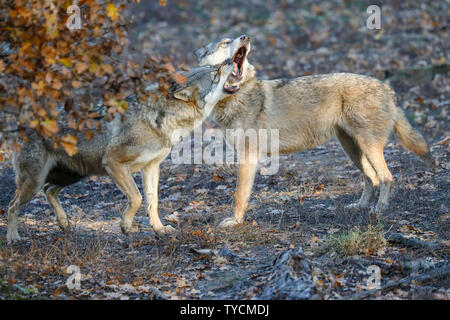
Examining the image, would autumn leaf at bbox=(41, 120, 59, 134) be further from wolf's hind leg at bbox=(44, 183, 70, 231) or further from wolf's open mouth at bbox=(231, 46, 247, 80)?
wolf's open mouth at bbox=(231, 46, 247, 80)

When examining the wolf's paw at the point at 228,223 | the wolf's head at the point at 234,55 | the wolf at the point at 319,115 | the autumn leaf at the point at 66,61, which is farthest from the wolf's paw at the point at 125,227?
the autumn leaf at the point at 66,61

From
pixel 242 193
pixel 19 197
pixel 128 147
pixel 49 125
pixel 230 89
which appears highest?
pixel 49 125

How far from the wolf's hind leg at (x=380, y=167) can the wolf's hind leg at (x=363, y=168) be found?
0.31m

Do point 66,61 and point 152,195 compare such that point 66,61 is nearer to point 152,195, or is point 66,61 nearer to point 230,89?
point 152,195

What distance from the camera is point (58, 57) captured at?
390 centimetres

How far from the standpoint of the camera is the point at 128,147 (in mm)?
5836

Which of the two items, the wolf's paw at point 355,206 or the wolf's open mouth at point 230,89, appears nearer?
the wolf's open mouth at point 230,89

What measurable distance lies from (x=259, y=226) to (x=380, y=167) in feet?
6.02

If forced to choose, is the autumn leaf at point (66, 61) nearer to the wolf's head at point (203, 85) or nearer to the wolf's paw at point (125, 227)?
the wolf's head at point (203, 85)

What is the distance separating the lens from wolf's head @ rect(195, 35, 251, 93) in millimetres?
7016

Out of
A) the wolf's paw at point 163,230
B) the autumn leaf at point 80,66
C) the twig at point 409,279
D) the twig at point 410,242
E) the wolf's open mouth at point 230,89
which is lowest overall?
the wolf's paw at point 163,230

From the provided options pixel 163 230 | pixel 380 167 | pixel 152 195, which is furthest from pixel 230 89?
pixel 380 167

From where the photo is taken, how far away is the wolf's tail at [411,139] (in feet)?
22.3
